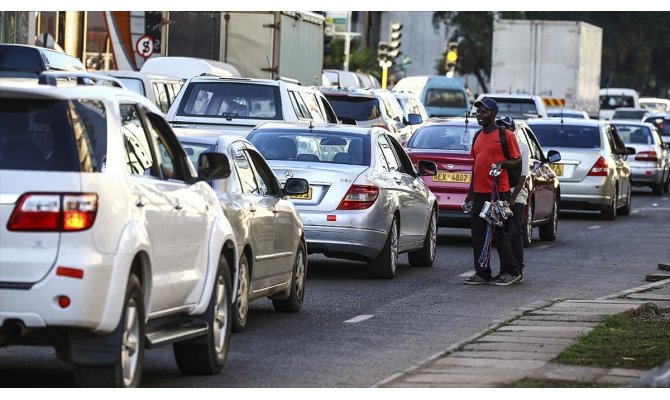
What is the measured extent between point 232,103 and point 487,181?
605 centimetres

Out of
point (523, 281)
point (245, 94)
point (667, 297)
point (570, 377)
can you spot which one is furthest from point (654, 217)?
point (570, 377)

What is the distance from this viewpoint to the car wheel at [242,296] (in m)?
12.0

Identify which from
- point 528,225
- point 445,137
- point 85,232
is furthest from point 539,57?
point 85,232

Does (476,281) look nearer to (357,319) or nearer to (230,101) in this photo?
(357,319)

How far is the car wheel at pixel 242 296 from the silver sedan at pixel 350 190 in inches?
168

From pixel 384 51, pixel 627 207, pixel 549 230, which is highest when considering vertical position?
pixel 384 51

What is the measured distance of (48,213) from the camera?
806cm

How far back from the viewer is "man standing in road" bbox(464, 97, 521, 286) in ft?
55.0

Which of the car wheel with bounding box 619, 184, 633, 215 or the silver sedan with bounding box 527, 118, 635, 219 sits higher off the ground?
the silver sedan with bounding box 527, 118, 635, 219

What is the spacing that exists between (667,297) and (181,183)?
261 inches

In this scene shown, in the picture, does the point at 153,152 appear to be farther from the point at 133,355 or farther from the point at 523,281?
the point at 523,281

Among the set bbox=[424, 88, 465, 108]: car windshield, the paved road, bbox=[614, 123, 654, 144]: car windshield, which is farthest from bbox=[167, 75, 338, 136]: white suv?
bbox=[424, 88, 465, 108]: car windshield

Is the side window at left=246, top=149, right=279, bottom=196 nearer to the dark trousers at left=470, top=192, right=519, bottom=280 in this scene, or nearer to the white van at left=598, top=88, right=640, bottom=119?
the dark trousers at left=470, top=192, right=519, bottom=280

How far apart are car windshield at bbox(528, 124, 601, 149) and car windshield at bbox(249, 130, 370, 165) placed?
11.4 meters
